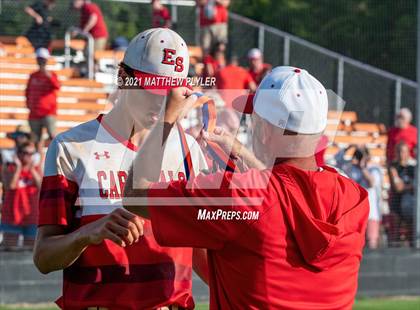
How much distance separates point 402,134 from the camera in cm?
1150

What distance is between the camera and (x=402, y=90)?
12.2m

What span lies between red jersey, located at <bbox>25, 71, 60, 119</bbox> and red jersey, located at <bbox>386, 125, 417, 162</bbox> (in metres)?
4.17

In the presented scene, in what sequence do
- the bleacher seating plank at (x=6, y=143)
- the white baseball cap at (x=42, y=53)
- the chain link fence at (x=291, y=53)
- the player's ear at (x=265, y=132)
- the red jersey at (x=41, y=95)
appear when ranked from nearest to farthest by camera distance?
1. the player's ear at (x=265, y=132)
2. the bleacher seating plank at (x=6, y=143)
3. the red jersey at (x=41, y=95)
4. the white baseball cap at (x=42, y=53)
5. the chain link fence at (x=291, y=53)

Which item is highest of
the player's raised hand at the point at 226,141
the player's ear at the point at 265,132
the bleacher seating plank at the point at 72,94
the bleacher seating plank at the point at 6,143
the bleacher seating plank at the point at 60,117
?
the player's ear at the point at 265,132

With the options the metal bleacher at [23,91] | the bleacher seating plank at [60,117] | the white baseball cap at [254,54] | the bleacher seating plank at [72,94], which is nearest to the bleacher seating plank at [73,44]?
the metal bleacher at [23,91]

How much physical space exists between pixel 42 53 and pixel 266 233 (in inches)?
352

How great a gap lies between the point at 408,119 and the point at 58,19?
4607mm

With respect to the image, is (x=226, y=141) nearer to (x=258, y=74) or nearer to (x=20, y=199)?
(x=20, y=199)

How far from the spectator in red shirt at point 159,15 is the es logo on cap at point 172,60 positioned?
9.12 metres

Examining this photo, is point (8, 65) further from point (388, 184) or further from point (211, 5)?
point (388, 184)

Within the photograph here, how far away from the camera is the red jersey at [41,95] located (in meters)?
10.4

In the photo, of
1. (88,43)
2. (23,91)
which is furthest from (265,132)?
(88,43)

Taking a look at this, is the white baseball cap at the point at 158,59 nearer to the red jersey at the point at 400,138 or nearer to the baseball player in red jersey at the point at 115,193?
the baseball player in red jersey at the point at 115,193

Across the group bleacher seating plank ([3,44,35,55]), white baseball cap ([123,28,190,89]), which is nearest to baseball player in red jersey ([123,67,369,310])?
white baseball cap ([123,28,190,89])
